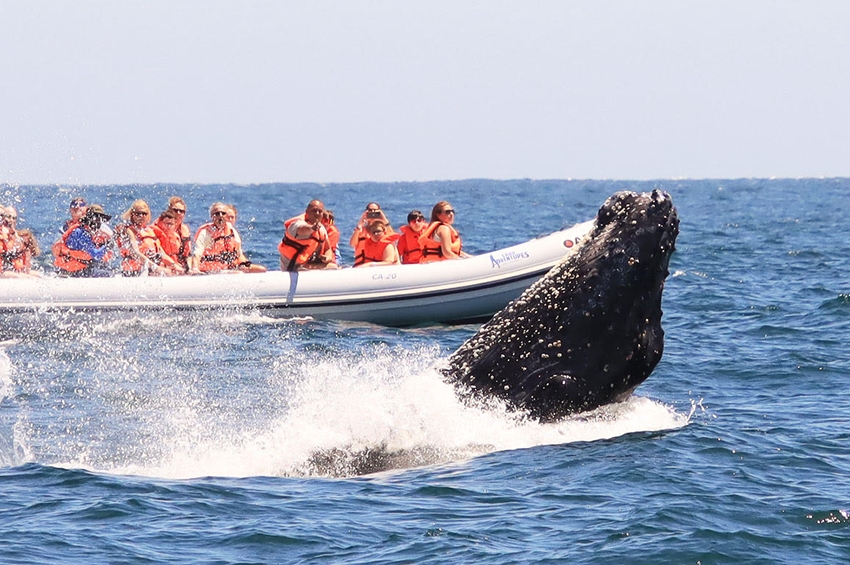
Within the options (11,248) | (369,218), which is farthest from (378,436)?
(11,248)

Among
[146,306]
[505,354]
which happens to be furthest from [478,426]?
[146,306]

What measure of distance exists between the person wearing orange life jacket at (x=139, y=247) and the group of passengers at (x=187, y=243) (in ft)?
0.05

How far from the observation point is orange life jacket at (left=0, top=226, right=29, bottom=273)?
16750 millimetres

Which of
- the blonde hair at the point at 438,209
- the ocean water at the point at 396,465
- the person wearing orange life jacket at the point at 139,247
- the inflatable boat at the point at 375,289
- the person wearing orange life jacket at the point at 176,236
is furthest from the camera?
the person wearing orange life jacket at the point at 176,236

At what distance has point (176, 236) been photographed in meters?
18.0

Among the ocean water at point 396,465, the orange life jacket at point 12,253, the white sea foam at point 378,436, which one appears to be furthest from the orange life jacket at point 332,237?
the white sea foam at point 378,436

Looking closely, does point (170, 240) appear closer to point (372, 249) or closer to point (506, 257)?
point (372, 249)

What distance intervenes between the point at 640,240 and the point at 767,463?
1.89m

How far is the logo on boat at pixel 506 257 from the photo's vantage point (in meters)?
17.0

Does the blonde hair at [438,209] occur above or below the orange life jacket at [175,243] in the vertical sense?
above

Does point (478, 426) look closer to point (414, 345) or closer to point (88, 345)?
point (414, 345)

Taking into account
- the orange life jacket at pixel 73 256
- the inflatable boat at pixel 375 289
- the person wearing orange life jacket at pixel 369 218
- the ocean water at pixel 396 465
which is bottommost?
the ocean water at pixel 396 465

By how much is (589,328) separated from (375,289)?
910 cm

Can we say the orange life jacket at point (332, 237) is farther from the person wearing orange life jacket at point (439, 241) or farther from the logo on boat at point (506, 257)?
the logo on boat at point (506, 257)
